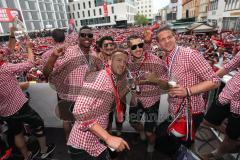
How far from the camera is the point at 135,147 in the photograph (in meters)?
3.72

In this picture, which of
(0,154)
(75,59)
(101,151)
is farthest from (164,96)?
(0,154)

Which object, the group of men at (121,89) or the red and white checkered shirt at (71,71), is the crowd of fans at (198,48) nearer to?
the red and white checkered shirt at (71,71)

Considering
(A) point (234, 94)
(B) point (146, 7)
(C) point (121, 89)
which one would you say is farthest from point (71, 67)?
(B) point (146, 7)

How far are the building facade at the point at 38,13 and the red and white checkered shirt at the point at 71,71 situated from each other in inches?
2373

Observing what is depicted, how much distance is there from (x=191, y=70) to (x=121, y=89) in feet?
2.61

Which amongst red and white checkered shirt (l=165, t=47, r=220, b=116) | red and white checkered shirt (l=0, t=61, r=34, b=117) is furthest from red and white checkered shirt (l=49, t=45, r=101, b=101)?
red and white checkered shirt (l=165, t=47, r=220, b=116)

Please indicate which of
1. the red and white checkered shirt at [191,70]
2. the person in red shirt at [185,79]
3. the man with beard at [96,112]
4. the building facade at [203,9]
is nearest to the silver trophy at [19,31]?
the man with beard at [96,112]

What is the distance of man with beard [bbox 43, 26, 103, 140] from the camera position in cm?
296

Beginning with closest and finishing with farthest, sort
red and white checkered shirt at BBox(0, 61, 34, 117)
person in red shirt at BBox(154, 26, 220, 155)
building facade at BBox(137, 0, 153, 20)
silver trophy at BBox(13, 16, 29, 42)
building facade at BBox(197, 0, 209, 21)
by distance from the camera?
person in red shirt at BBox(154, 26, 220, 155)
red and white checkered shirt at BBox(0, 61, 34, 117)
silver trophy at BBox(13, 16, 29, 42)
building facade at BBox(197, 0, 209, 21)
building facade at BBox(137, 0, 153, 20)

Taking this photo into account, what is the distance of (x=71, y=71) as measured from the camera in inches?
119

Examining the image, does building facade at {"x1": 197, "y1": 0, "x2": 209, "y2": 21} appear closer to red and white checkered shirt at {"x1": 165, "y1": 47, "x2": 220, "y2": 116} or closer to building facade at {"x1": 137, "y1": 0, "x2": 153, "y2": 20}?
red and white checkered shirt at {"x1": 165, "y1": 47, "x2": 220, "y2": 116}

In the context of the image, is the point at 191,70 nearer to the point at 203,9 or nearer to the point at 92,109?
the point at 92,109

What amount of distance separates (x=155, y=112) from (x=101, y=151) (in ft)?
4.84

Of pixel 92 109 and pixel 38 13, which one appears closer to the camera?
pixel 92 109
